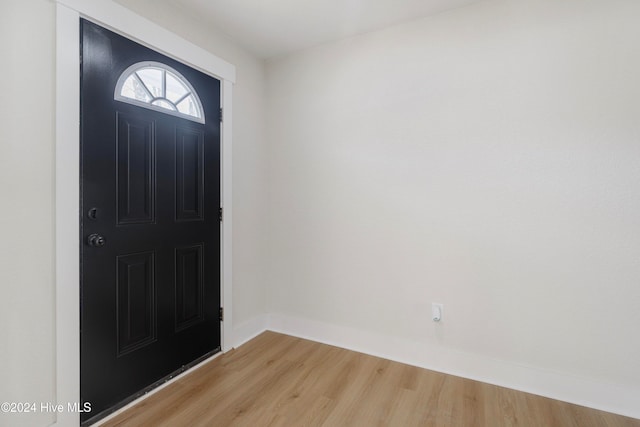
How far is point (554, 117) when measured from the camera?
183 cm

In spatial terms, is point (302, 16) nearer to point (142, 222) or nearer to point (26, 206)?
point (142, 222)

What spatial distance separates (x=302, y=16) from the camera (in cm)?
215

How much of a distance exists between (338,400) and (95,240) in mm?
1699

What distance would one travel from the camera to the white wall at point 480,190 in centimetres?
172

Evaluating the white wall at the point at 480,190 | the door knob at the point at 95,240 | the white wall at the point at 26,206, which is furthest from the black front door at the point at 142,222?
the white wall at the point at 480,190

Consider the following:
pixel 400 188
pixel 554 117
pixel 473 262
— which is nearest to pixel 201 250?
pixel 400 188

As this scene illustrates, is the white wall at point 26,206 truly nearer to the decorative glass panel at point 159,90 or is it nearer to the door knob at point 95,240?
the door knob at point 95,240

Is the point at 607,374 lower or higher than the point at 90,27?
lower

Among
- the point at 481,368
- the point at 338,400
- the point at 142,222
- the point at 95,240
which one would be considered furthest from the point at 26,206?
the point at 481,368

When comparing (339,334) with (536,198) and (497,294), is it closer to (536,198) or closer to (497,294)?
(497,294)

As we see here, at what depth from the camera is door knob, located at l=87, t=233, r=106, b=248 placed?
155 cm

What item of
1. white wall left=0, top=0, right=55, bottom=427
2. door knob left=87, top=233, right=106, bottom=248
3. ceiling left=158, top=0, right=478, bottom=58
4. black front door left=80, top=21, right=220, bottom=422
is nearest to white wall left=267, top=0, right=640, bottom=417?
ceiling left=158, top=0, right=478, bottom=58

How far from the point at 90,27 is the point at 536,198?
9.26 feet

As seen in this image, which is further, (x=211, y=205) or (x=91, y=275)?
(x=211, y=205)
